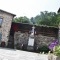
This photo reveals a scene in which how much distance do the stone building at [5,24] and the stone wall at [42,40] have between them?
3693 mm

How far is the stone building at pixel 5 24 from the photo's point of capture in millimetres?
21947

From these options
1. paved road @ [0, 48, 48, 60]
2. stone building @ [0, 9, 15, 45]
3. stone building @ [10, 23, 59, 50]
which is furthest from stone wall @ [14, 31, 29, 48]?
paved road @ [0, 48, 48, 60]

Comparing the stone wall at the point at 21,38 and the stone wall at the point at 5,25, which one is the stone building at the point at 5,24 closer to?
the stone wall at the point at 5,25

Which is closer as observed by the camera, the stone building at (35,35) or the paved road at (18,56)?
the paved road at (18,56)

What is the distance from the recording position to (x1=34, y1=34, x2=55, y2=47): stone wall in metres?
22.2

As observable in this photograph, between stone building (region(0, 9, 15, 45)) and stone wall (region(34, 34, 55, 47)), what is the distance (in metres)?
3.69

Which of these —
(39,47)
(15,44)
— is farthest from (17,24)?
(39,47)

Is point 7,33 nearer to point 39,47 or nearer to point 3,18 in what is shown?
point 3,18

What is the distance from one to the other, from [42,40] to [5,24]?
5.14m

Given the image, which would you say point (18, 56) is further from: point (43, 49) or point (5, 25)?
point (5, 25)

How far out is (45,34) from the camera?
22.9 metres

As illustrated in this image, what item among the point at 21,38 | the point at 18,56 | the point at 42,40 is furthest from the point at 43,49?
the point at 18,56

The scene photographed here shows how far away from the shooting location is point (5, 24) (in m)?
22.3

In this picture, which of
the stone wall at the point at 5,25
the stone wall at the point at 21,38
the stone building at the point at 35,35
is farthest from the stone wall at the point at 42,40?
the stone wall at the point at 5,25
